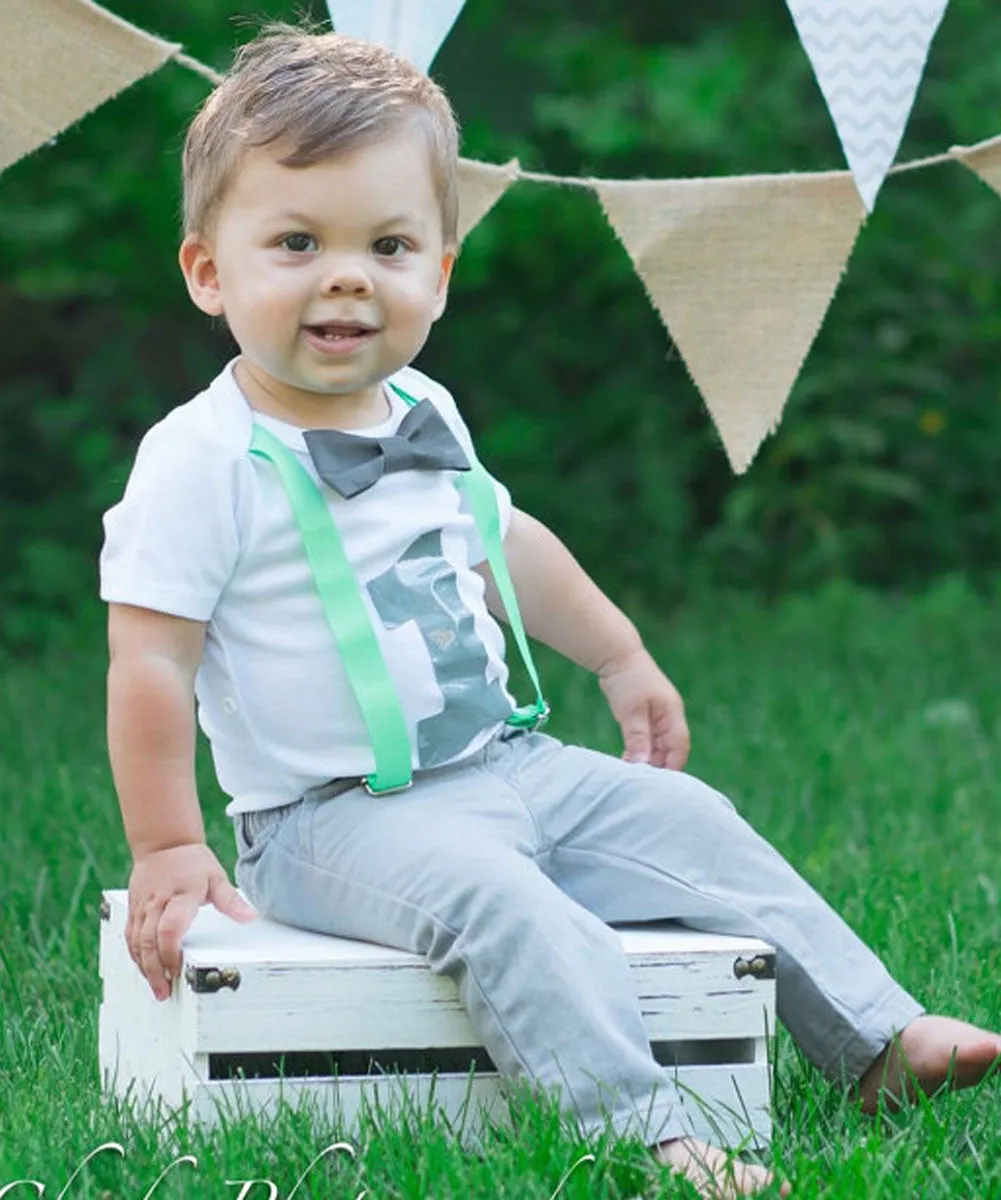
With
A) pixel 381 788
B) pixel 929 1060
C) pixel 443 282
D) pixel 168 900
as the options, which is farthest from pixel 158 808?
pixel 929 1060

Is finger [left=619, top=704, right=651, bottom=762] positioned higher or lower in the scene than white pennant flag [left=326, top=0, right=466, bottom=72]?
lower

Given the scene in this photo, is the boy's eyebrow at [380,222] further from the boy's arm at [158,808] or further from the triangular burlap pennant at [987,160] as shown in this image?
the triangular burlap pennant at [987,160]

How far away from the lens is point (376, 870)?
216 centimetres

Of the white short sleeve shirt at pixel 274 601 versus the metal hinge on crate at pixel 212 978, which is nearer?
the metal hinge on crate at pixel 212 978

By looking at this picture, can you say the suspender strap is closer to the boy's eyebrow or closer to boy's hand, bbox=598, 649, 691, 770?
the boy's eyebrow

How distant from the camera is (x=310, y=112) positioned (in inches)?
86.7

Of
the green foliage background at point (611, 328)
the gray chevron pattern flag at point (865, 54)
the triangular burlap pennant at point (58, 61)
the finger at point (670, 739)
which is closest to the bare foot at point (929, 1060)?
the finger at point (670, 739)

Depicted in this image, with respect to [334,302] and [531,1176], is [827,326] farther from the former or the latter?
[531,1176]

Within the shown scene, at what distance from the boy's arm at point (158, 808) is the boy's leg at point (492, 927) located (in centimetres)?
12

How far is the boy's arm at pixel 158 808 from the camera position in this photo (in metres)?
2.12

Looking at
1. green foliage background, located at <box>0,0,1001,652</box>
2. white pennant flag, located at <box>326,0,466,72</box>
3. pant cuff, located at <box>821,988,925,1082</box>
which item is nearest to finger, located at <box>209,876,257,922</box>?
pant cuff, located at <box>821,988,925,1082</box>

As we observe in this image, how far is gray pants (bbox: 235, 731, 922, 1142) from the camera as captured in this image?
2051mm

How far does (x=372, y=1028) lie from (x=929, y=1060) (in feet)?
1.95

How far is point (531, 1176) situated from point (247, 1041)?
1.11 ft
